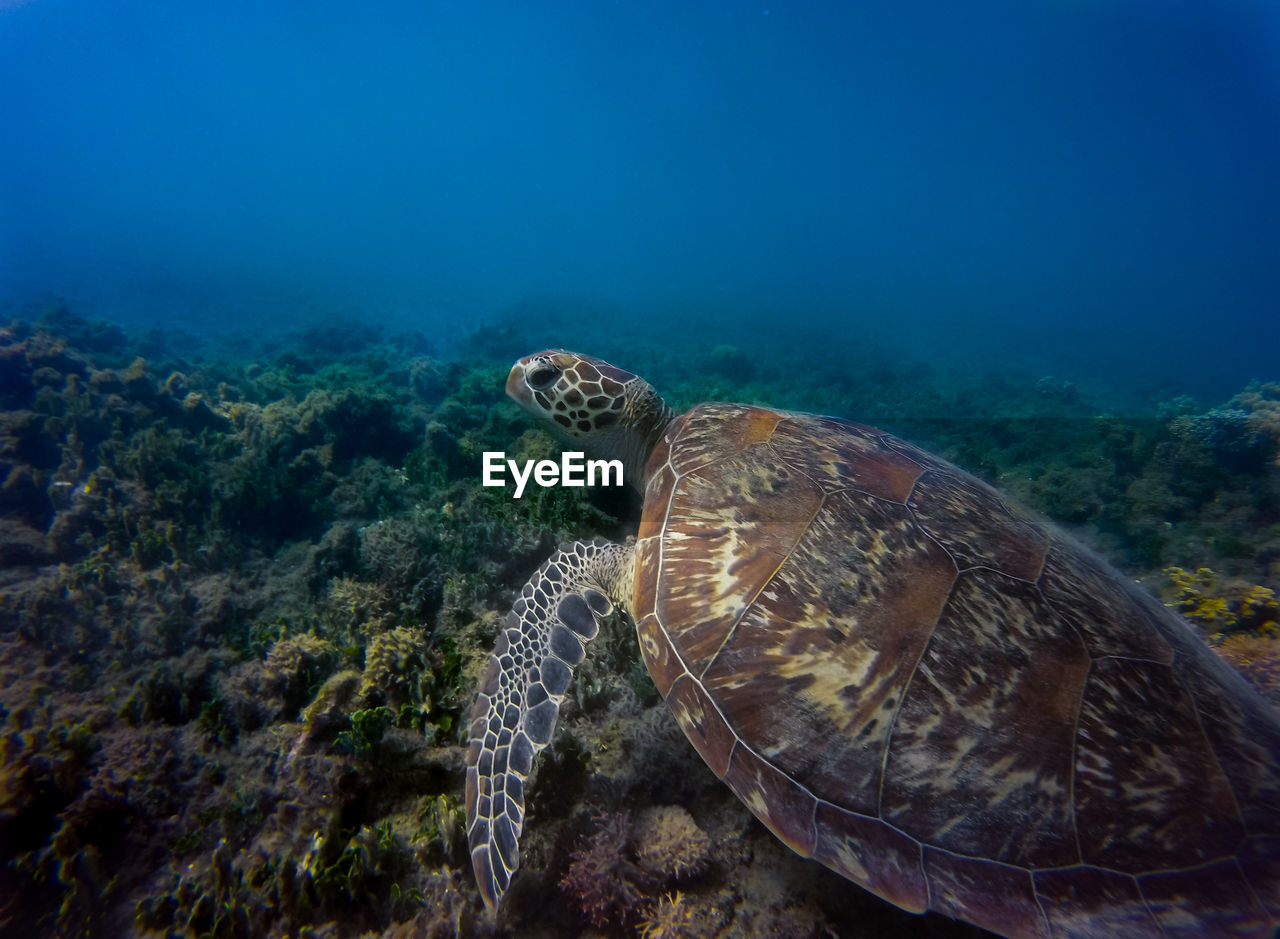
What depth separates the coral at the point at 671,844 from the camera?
74.2 inches

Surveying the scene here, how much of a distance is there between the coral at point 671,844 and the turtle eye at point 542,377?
102 inches

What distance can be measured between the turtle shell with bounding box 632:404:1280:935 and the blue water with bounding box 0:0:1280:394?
23556mm

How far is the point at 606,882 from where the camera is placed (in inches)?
71.4

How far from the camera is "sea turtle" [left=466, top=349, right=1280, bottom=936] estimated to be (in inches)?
53.9

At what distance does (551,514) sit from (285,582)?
7.43 feet

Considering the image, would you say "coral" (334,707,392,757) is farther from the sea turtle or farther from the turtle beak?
the turtle beak

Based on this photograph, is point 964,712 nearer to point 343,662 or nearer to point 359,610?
point 343,662

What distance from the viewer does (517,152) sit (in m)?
130

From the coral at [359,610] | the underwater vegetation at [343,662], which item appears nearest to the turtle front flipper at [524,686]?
the underwater vegetation at [343,662]

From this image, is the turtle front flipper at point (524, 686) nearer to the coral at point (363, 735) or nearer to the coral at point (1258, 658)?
the coral at point (363, 735)

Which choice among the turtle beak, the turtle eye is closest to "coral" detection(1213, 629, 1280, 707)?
the turtle eye

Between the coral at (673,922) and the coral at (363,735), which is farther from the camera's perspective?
the coral at (363,735)

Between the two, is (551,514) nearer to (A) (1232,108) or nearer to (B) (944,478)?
(B) (944,478)

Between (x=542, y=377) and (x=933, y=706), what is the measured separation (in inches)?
113
